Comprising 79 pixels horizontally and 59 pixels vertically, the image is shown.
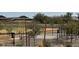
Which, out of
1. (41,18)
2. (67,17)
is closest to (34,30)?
(41,18)

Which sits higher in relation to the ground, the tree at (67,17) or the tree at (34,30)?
the tree at (67,17)

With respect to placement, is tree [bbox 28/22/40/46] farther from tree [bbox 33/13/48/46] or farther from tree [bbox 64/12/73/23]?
tree [bbox 64/12/73/23]

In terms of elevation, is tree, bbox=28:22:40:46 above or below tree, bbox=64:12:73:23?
below

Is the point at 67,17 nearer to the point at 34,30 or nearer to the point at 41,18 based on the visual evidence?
the point at 41,18

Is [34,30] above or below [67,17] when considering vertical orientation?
below

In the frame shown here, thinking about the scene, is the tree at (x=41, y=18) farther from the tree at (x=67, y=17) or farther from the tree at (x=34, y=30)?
the tree at (x=67, y=17)

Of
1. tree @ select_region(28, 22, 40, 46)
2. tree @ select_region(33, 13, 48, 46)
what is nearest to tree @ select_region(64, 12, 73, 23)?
tree @ select_region(33, 13, 48, 46)

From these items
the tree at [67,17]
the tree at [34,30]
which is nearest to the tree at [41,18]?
the tree at [34,30]
